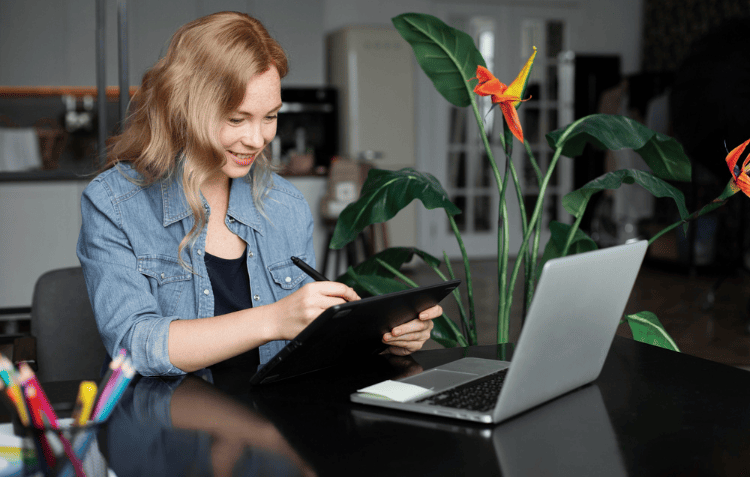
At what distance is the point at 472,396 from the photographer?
856 mm

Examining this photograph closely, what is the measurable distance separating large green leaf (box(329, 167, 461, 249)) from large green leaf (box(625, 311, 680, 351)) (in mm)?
404

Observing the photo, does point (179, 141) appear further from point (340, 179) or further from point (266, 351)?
point (340, 179)

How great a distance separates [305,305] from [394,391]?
172 mm

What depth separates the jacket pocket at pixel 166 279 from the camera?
1229 millimetres

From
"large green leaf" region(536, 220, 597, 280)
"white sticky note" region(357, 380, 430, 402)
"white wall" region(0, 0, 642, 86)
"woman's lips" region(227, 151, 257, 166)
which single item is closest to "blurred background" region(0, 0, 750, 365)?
"white wall" region(0, 0, 642, 86)

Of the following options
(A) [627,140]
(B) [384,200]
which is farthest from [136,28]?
(A) [627,140]

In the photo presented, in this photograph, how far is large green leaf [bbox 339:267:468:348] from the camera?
4.82 ft

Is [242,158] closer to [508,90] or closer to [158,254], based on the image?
[158,254]

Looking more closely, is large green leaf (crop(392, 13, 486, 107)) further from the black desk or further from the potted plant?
the black desk

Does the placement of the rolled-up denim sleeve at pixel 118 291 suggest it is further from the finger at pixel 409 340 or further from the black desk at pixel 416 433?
the finger at pixel 409 340

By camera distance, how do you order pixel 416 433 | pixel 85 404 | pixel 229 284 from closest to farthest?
pixel 85 404
pixel 416 433
pixel 229 284

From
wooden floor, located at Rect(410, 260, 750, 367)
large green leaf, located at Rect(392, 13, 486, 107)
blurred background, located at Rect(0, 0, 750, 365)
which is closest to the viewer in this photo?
large green leaf, located at Rect(392, 13, 486, 107)

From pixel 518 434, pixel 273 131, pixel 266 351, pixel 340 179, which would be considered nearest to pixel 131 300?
pixel 266 351

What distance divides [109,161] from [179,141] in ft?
0.50
